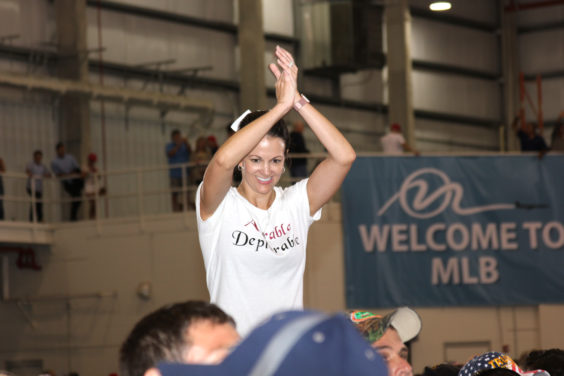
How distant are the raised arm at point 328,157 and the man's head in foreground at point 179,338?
183cm

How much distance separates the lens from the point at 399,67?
23156 millimetres

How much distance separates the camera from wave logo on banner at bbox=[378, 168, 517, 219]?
14695 millimetres

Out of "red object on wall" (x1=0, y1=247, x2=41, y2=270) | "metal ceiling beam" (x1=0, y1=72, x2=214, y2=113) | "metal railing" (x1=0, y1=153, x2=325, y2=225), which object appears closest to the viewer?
"metal railing" (x1=0, y1=153, x2=325, y2=225)

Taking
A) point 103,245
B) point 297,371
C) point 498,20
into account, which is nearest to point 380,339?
point 297,371

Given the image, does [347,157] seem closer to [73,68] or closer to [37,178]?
[37,178]

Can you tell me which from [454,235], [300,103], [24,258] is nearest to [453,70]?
[454,235]

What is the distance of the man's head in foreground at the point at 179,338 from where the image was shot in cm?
146

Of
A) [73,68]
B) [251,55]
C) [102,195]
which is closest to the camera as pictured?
[102,195]

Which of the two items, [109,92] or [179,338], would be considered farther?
[109,92]

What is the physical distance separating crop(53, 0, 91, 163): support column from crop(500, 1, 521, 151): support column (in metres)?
13.4

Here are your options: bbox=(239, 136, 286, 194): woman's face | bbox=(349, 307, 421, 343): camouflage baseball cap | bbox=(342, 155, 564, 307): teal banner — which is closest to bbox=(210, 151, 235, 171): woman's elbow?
bbox=(239, 136, 286, 194): woman's face

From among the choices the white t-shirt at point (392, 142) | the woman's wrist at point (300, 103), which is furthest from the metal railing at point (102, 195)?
the woman's wrist at point (300, 103)

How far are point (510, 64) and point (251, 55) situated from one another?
415 inches

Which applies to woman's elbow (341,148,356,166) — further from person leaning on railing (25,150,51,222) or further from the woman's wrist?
person leaning on railing (25,150,51,222)
